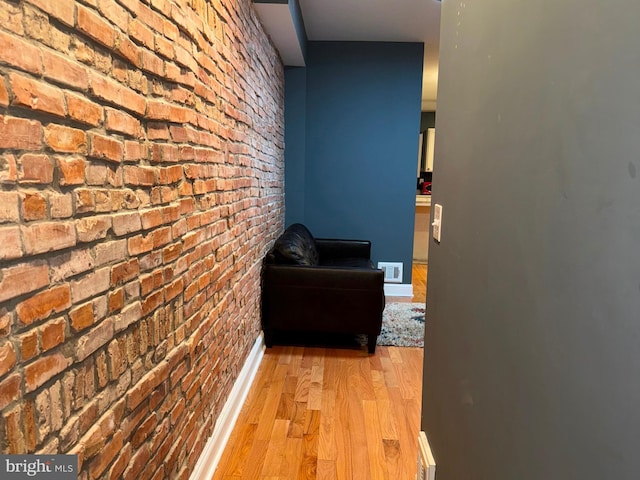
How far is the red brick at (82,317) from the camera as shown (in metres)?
0.88

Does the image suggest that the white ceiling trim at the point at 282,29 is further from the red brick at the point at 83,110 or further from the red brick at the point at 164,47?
the red brick at the point at 83,110

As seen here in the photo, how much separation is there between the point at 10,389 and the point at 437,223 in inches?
50.0

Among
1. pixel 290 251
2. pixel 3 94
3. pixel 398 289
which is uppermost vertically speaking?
pixel 3 94

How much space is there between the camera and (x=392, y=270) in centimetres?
458

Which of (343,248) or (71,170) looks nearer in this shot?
(71,170)

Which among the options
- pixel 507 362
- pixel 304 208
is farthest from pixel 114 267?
pixel 304 208

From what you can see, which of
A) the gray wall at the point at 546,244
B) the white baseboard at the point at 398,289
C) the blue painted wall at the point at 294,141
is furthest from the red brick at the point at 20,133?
the white baseboard at the point at 398,289

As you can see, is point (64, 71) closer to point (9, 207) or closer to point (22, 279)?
point (9, 207)

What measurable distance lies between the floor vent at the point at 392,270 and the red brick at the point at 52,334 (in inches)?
154

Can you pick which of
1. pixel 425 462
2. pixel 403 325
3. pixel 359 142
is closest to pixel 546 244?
pixel 425 462

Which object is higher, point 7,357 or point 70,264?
point 70,264

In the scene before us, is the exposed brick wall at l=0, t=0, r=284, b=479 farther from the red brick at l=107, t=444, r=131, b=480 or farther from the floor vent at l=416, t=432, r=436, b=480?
the floor vent at l=416, t=432, r=436, b=480

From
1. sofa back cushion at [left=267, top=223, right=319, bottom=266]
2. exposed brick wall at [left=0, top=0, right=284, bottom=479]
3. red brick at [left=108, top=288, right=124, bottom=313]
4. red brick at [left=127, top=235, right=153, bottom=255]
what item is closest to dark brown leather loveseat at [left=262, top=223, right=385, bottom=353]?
sofa back cushion at [left=267, top=223, right=319, bottom=266]

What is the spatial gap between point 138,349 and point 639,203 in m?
1.18
